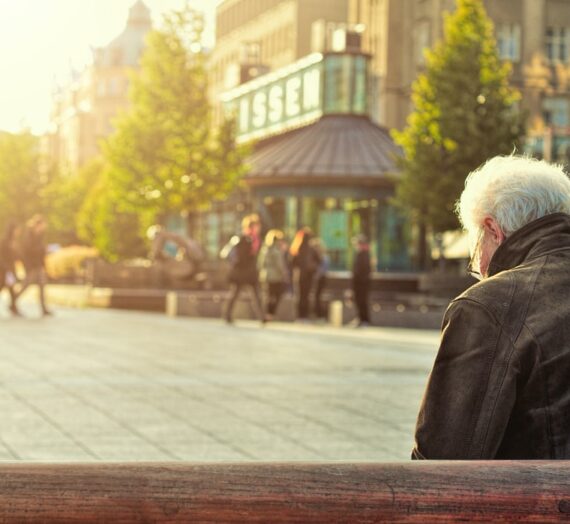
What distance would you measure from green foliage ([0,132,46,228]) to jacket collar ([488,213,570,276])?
65626 mm

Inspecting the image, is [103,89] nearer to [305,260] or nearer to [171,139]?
[171,139]

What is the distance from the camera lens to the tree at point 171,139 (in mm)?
44281

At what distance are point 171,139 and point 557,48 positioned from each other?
28.3m

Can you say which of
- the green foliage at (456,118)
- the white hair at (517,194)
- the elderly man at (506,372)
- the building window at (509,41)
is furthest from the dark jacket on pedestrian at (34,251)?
the building window at (509,41)

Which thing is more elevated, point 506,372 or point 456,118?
point 456,118

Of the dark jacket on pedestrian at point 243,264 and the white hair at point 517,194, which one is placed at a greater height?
the white hair at point 517,194

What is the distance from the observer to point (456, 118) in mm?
32906

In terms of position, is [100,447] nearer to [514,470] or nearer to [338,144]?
[514,470]

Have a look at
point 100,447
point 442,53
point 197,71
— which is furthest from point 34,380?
point 197,71

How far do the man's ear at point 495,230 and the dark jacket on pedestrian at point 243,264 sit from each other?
2169cm

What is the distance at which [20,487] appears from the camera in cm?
247

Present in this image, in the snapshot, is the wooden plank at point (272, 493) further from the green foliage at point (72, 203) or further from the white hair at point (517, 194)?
the green foliage at point (72, 203)

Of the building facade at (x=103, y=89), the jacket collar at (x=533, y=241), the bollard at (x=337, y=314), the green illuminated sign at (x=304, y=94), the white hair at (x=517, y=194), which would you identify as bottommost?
the bollard at (x=337, y=314)

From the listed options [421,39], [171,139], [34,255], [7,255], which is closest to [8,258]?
[7,255]
